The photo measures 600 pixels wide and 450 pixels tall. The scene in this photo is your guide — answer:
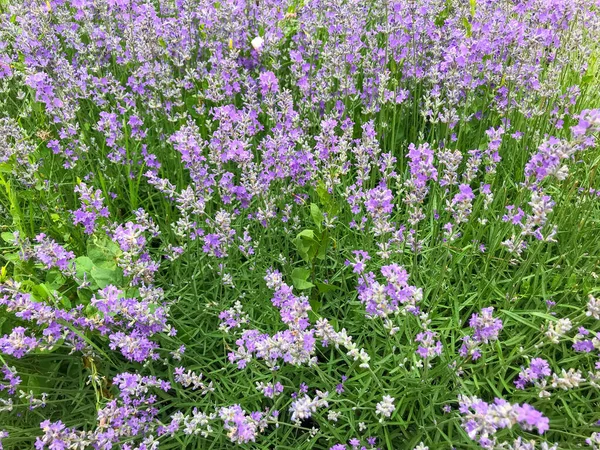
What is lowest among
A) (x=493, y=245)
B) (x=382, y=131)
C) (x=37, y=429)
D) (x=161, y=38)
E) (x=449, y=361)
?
(x=37, y=429)

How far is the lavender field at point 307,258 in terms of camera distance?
1.85 meters

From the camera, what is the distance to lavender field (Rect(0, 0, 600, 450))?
6.06 ft

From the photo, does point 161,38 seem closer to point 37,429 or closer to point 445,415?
point 37,429

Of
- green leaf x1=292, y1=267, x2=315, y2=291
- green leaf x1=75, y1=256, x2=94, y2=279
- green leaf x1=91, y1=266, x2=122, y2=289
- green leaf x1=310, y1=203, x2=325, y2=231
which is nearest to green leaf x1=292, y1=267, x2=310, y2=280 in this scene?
green leaf x1=292, y1=267, x2=315, y2=291

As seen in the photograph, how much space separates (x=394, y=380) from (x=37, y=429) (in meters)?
1.66

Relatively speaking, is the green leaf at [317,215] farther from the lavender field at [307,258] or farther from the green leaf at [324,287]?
the green leaf at [324,287]

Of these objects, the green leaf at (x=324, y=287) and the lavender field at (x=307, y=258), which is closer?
the lavender field at (x=307, y=258)

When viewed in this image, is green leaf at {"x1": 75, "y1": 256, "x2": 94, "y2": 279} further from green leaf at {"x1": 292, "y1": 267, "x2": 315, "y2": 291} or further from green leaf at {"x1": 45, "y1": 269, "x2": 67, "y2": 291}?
green leaf at {"x1": 292, "y1": 267, "x2": 315, "y2": 291}

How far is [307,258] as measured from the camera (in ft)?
7.72

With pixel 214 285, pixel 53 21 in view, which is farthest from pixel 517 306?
pixel 53 21

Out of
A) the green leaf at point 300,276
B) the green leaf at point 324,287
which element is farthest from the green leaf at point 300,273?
the green leaf at point 324,287

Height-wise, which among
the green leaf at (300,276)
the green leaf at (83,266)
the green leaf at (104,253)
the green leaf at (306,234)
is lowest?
the green leaf at (300,276)

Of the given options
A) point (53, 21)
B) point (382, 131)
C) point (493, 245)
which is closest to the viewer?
point (493, 245)

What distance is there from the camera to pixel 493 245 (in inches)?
94.4
